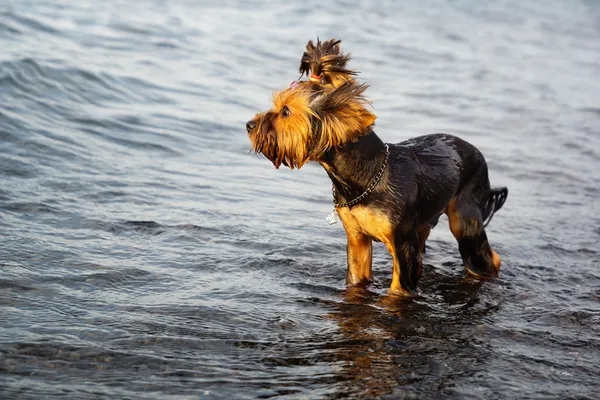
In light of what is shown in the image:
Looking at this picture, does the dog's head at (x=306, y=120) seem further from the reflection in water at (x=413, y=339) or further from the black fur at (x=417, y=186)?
the reflection in water at (x=413, y=339)

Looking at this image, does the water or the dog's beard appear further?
the dog's beard

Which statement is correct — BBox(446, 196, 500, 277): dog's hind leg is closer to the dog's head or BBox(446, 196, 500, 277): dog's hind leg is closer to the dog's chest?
the dog's chest

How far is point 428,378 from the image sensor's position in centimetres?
527

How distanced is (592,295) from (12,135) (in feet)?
22.0

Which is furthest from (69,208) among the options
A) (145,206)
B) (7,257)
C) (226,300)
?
(226,300)

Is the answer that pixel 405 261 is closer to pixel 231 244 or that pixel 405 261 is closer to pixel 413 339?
pixel 413 339

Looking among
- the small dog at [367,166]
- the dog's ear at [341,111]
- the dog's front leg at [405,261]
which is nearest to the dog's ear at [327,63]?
the small dog at [367,166]

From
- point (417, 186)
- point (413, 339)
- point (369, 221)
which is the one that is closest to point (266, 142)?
point (369, 221)

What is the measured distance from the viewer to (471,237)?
23.9 feet

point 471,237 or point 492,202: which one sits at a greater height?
point 492,202

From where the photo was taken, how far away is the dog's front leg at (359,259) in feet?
21.9

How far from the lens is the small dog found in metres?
5.77

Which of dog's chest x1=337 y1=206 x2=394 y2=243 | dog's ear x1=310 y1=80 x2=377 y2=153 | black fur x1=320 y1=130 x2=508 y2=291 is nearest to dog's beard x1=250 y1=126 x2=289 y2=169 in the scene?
dog's ear x1=310 y1=80 x2=377 y2=153

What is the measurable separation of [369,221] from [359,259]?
608 millimetres
